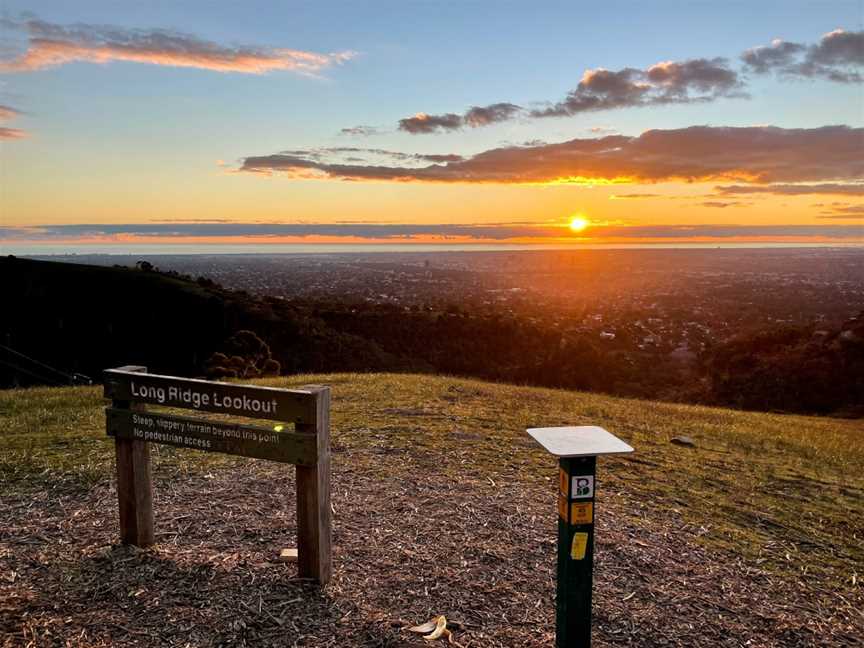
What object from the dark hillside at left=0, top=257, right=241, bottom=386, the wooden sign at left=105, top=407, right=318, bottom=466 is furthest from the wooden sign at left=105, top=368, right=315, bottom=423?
the dark hillside at left=0, top=257, right=241, bottom=386

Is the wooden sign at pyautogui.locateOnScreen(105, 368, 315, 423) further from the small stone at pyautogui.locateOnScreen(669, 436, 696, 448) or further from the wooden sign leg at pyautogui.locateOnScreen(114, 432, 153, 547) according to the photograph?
the small stone at pyautogui.locateOnScreen(669, 436, 696, 448)

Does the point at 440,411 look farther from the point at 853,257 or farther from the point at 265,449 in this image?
the point at 853,257

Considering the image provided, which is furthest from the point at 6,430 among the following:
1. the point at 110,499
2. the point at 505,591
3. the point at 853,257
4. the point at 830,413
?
the point at 853,257

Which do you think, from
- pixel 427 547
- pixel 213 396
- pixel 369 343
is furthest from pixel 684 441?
pixel 369 343

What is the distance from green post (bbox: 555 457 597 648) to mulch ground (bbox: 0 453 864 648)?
1.64 ft

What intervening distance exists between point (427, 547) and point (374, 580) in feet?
2.54

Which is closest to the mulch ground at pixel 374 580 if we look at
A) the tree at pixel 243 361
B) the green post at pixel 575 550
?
the green post at pixel 575 550

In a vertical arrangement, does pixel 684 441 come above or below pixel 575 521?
below

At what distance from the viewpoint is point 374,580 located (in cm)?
499

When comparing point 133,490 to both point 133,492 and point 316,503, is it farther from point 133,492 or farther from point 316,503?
point 316,503

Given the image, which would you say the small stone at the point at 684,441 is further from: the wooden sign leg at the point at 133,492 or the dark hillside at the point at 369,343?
the dark hillside at the point at 369,343

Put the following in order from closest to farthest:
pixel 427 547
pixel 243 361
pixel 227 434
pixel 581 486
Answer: pixel 581 486 < pixel 227 434 < pixel 427 547 < pixel 243 361

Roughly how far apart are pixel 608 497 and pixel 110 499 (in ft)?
18.5

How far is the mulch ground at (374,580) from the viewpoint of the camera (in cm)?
431
